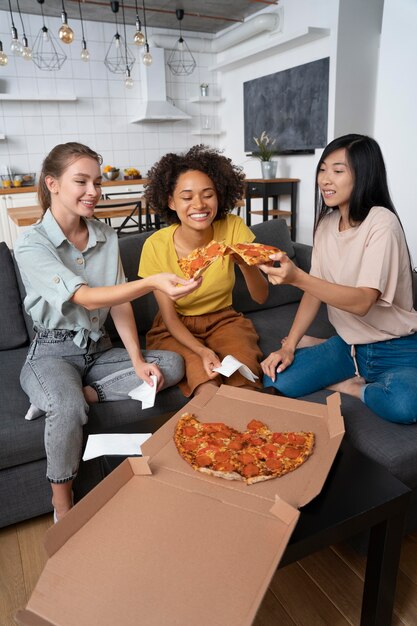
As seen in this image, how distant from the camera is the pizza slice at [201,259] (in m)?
1.46

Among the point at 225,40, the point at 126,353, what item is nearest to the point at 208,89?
the point at 225,40

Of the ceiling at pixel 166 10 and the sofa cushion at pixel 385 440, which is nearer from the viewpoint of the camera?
the sofa cushion at pixel 385 440

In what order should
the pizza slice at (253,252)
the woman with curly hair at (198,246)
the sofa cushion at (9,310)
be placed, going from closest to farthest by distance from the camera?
the pizza slice at (253,252) < the woman with curly hair at (198,246) < the sofa cushion at (9,310)

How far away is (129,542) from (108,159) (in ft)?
19.8

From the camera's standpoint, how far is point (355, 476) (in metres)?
1.10

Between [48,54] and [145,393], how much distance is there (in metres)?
5.54

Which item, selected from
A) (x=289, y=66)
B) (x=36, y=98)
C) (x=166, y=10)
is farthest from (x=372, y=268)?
(x=36, y=98)

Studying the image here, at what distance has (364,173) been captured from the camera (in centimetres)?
161

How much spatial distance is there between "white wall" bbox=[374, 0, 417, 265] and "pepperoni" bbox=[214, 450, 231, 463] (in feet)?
12.0

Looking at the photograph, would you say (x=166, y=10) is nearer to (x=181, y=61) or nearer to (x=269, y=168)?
(x=181, y=61)

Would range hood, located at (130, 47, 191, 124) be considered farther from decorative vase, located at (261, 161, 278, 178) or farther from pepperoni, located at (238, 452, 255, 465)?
pepperoni, located at (238, 452, 255, 465)

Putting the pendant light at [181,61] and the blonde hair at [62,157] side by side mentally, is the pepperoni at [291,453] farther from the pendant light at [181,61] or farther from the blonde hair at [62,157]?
the pendant light at [181,61]

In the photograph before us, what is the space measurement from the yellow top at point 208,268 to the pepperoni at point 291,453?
0.95m

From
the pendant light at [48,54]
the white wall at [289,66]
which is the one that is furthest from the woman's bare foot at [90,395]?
the pendant light at [48,54]
